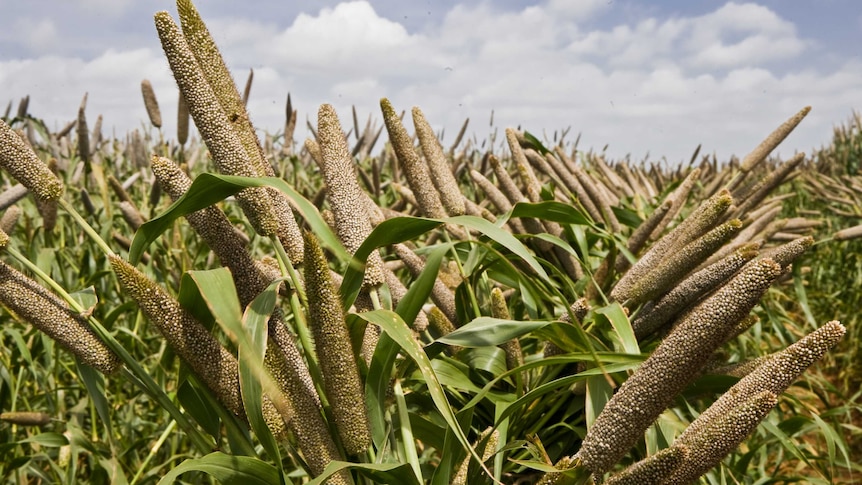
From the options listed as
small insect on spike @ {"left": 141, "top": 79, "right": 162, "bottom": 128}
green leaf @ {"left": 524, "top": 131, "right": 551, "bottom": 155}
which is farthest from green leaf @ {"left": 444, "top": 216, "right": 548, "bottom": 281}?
small insect on spike @ {"left": 141, "top": 79, "right": 162, "bottom": 128}

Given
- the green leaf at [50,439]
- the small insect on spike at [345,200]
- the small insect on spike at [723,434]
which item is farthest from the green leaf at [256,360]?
the green leaf at [50,439]

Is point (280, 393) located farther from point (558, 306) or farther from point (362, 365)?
point (558, 306)

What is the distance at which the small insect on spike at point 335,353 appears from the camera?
3.17ft

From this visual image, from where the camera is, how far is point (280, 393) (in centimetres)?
99

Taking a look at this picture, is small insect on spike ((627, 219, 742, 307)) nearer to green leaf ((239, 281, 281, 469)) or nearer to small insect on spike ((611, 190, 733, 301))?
small insect on spike ((611, 190, 733, 301))

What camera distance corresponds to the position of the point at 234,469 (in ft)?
3.46

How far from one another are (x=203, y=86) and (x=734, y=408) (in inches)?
32.9

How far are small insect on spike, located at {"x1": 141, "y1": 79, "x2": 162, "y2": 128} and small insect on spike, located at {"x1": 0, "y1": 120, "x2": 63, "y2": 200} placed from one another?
2.10 m

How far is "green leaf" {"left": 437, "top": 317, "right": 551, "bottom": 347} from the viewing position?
43.9 inches

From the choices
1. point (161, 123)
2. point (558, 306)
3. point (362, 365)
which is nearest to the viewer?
point (362, 365)

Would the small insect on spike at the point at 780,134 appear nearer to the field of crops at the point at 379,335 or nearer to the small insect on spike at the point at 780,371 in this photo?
the field of crops at the point at 379,335

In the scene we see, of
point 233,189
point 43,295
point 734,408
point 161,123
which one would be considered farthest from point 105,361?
point 161,123

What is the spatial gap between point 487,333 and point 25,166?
74 cm

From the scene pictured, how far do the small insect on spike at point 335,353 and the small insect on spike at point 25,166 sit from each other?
487mm
